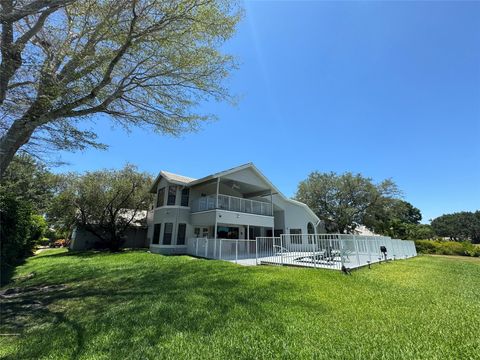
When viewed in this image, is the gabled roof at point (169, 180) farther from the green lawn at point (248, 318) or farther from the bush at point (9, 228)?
the green lawn at point (248, 318)

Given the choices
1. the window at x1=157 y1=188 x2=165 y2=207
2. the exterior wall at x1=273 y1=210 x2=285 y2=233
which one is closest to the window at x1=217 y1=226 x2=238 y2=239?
the exterior wall at x1=273 y1=210 x2=285 y2=233

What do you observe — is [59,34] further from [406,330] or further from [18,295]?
[406,330]

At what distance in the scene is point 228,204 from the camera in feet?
58.6

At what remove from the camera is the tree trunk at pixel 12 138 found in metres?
5.67

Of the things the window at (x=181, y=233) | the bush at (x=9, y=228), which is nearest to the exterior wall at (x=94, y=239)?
the window at (x=181, y=233)

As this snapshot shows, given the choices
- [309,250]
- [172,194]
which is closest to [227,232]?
[172,194]

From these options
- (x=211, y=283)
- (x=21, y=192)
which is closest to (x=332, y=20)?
(x=211, y=283)

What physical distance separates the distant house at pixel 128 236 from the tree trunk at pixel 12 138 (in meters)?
17.9

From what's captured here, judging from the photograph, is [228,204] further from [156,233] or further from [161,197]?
[156,233]

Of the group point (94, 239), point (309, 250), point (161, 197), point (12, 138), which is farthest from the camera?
point (94, 239)

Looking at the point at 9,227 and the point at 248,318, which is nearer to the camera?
the point at 248,318

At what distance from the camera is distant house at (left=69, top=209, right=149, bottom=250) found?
2355cm

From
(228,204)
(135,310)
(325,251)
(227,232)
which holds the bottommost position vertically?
(135,310)

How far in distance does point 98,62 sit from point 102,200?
17.1 m
